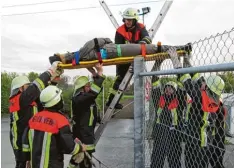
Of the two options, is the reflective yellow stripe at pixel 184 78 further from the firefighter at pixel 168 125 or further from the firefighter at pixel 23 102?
the firefighter at pixel 23 102

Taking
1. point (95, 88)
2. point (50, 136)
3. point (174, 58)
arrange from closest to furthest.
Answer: point (50, 136) → point (174, 58) → point (95, 88)

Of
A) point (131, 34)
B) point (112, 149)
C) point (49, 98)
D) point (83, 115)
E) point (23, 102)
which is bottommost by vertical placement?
point (112, 149)

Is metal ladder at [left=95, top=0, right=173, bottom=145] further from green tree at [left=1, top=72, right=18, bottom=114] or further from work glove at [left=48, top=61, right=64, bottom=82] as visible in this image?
green tree at [left=1, top=72, right=18, bottom=114]

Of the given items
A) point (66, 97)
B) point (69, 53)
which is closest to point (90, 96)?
point (69, 53)

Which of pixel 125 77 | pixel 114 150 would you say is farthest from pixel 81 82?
pixel 114 150

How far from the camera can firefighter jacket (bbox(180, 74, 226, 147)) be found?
4445 mm

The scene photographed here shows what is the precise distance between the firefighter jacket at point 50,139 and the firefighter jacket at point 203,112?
1.58m

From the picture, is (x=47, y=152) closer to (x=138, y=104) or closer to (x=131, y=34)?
(x=138, y=104)

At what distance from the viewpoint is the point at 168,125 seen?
541 centimetres

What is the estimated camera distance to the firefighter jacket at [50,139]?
3.99 meters

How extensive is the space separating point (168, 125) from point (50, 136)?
2105mm

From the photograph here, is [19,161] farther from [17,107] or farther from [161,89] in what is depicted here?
[161,89]

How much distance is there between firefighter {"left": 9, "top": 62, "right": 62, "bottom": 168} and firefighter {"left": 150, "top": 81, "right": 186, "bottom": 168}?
1.65m

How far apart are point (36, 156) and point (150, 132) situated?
2.34 m
